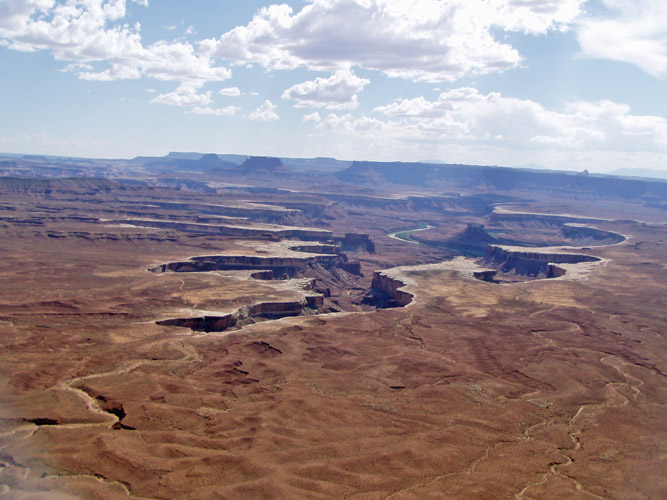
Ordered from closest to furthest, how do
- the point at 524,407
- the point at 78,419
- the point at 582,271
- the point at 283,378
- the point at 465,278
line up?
1. the point at 78,419
2. the point at 524,407
3. the point at 283,378
4. the point at 465,278
5. the point at 582,271

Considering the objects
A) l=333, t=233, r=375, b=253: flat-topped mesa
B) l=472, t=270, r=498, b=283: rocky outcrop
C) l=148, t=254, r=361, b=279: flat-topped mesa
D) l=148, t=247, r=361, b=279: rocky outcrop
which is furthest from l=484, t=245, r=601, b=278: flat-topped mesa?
l=148, t=254, r=361, b=279: flat-topped mesa

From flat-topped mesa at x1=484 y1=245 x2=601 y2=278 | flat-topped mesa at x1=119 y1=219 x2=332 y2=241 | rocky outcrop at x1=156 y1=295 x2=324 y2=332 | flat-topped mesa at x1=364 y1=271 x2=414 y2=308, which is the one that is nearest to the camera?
rocky outcrop at x1=156 y1=295 x2=324 y2=332

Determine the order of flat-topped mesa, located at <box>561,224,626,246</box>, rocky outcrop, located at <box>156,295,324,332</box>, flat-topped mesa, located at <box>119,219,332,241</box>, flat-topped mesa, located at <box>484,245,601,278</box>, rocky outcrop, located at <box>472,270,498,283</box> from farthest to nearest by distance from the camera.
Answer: flat-topped mesa, located at <box>561,224,626,246</box>
flat-topped mesa, located at <box>119,219,332,241</box>
flat-topped mesa, located at <box>484,245,601,278</box>
rocky outcrop, located at <box>472,270,498,283</box>
rocky outcrop, located at <box>156,295,324,332</box>

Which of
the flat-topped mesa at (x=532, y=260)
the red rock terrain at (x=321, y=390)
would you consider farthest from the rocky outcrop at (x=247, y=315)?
the flat-topped mesa at (x=532, y=260)

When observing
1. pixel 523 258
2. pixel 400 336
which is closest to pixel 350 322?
pixel 400 336

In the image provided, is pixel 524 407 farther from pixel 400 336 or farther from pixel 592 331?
pixel 592 331

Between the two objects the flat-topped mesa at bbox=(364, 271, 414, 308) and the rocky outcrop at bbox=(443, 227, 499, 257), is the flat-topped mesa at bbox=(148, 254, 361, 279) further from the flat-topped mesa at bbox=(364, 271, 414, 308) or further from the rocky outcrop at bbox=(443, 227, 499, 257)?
the rocky outcrop at bbox=(443, 227, 499, 257)
